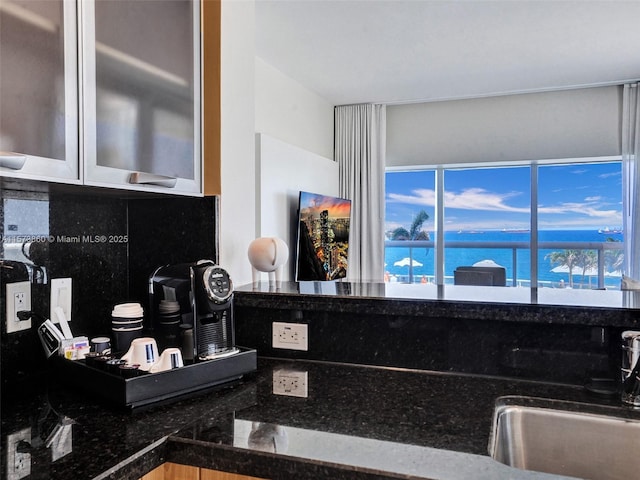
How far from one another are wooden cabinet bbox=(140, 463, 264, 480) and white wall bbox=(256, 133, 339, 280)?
9.41 ft

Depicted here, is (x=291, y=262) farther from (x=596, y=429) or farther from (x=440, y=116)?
(x=596, y=429)

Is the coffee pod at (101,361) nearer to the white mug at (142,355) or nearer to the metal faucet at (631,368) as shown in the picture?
the white mug at (142,355)

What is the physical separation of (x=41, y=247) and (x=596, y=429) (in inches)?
57.9

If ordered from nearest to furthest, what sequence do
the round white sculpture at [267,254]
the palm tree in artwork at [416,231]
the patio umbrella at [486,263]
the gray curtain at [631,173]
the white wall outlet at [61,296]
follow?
the white wall outlet at [61,296] → the round white sculpture at [267,254] → the gray curtain at [631,173] → the patio umbrella at [486,263] → the palm tree in artwork at [416,231]

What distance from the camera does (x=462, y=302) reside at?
1272 mm

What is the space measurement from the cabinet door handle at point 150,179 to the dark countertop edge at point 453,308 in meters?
0.41

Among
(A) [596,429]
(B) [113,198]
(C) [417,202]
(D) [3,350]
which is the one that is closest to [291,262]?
(C) [417,202]

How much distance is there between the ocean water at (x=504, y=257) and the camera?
5.22 m

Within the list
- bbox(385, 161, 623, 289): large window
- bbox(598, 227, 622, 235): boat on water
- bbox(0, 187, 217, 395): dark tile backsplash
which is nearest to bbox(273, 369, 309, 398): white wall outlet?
bbox(0, 187, 217, 395): dark tile backsplash

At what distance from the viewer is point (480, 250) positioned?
5609mm

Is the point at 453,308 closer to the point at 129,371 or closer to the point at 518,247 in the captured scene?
the point at 129,371

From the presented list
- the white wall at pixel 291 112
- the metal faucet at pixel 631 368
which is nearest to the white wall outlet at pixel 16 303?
the metal faucet at pixel 631 368

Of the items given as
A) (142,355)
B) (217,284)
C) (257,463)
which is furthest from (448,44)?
(257,463)

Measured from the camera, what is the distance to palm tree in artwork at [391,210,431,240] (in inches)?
228
